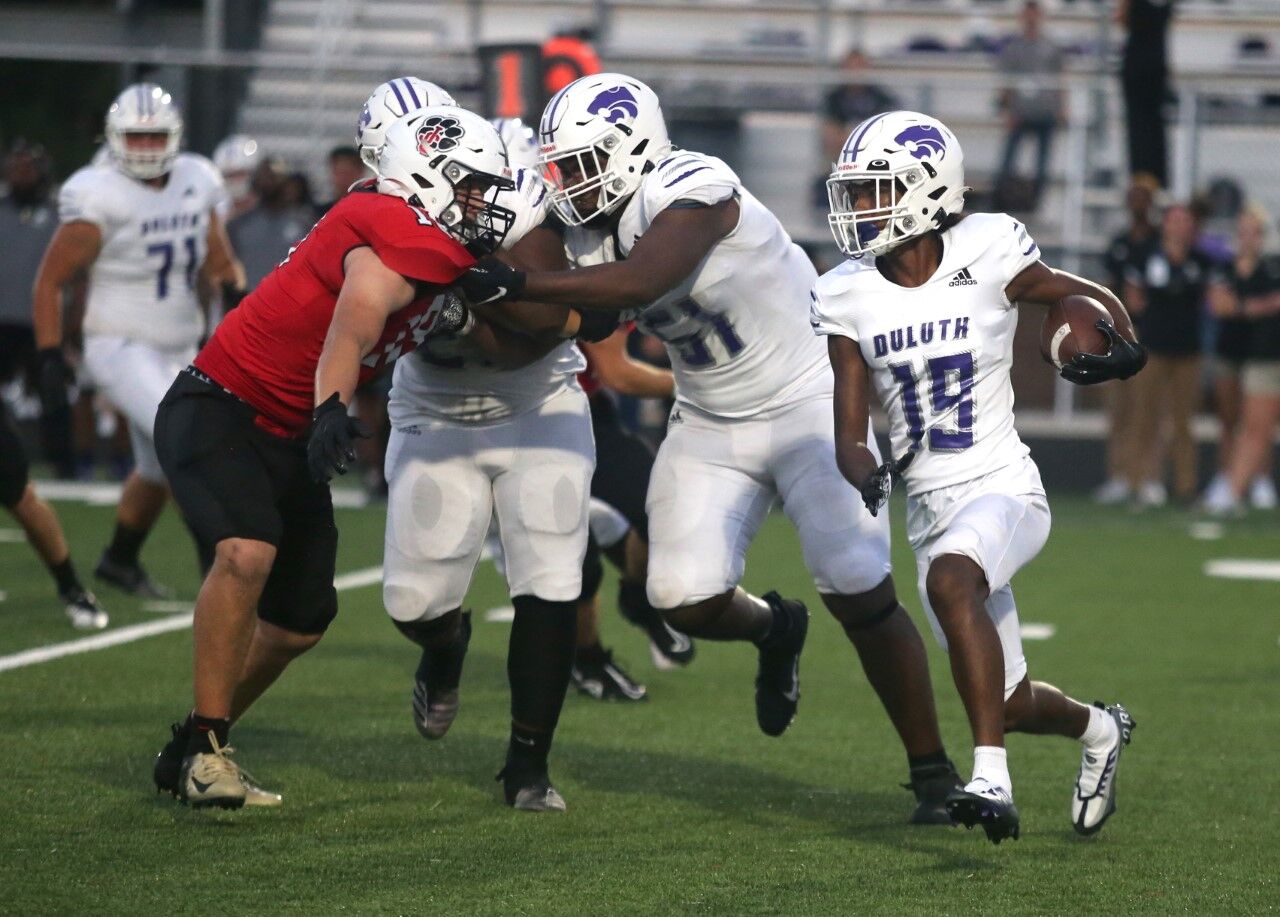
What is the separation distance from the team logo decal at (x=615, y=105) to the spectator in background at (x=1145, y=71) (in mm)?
10714

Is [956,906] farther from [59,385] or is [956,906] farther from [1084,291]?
[59,385]

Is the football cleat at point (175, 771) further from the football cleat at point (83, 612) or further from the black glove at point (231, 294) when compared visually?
the black glove at point (231, 294)

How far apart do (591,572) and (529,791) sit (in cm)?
170

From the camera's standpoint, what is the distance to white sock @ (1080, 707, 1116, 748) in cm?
478

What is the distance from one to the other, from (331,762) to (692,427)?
135 centimetres

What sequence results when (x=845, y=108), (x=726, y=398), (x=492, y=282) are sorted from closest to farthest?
1. (x=492, y=282)
2. (x=726, y=398)
3. (x=845, y=108)

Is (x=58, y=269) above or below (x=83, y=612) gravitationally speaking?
above

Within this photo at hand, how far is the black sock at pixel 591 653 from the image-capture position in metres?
6.63

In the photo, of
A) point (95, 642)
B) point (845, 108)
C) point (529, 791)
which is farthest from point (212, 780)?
point (845, 108)

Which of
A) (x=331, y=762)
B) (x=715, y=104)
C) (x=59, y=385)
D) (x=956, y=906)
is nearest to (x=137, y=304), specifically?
(x=59, y=385)

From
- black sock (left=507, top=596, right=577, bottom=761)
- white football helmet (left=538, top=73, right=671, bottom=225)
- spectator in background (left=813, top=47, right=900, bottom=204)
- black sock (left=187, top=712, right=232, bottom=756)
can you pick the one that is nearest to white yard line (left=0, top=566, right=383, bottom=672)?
black sock (left=507, top=596, right=577, bottom=761)

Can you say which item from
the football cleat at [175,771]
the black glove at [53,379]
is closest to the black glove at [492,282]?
the football cleat at [175,771]

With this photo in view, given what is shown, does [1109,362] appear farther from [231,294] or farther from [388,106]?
[231,294]

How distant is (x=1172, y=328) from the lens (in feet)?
43.0
